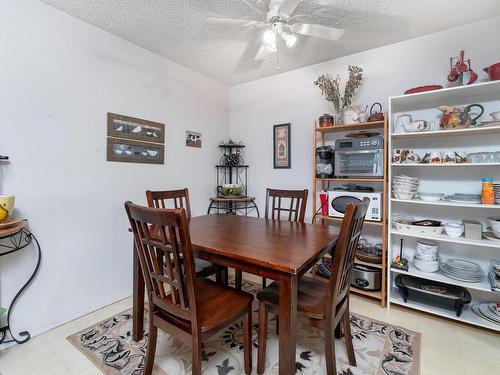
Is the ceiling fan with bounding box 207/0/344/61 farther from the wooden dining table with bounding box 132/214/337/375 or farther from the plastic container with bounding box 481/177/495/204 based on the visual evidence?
the plastic container with bounding box 481/177/495/204

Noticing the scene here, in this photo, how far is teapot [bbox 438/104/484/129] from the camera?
1954 millimetres

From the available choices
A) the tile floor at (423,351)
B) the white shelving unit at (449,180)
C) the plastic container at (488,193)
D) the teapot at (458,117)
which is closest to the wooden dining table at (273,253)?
the tile floor at (423,351)

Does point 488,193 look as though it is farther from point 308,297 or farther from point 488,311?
point 308,297

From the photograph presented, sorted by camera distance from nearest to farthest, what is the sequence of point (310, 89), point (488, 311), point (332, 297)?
point (332, 297), point (488, 311), point (310, 89)

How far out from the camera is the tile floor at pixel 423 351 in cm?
153

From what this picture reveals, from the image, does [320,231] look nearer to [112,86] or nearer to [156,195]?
[156,195]

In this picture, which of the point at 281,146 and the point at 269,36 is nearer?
the point at 269,36

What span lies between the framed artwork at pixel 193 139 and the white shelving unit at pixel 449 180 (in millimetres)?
2124

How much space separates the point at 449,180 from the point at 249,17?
87.8 inches

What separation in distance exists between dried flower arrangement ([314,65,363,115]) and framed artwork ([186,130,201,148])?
5.12 ft

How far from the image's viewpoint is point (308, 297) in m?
1.47

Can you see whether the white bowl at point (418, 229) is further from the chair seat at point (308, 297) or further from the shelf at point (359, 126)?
the chair seat at point (308, 297)

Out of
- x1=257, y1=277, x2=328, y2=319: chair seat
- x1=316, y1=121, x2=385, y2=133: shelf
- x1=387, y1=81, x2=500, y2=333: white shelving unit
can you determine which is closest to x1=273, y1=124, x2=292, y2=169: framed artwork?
x1=316, y1=121, x2=385, y2=133: shelf

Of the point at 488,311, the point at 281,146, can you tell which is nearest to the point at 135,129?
the point at 281,146
